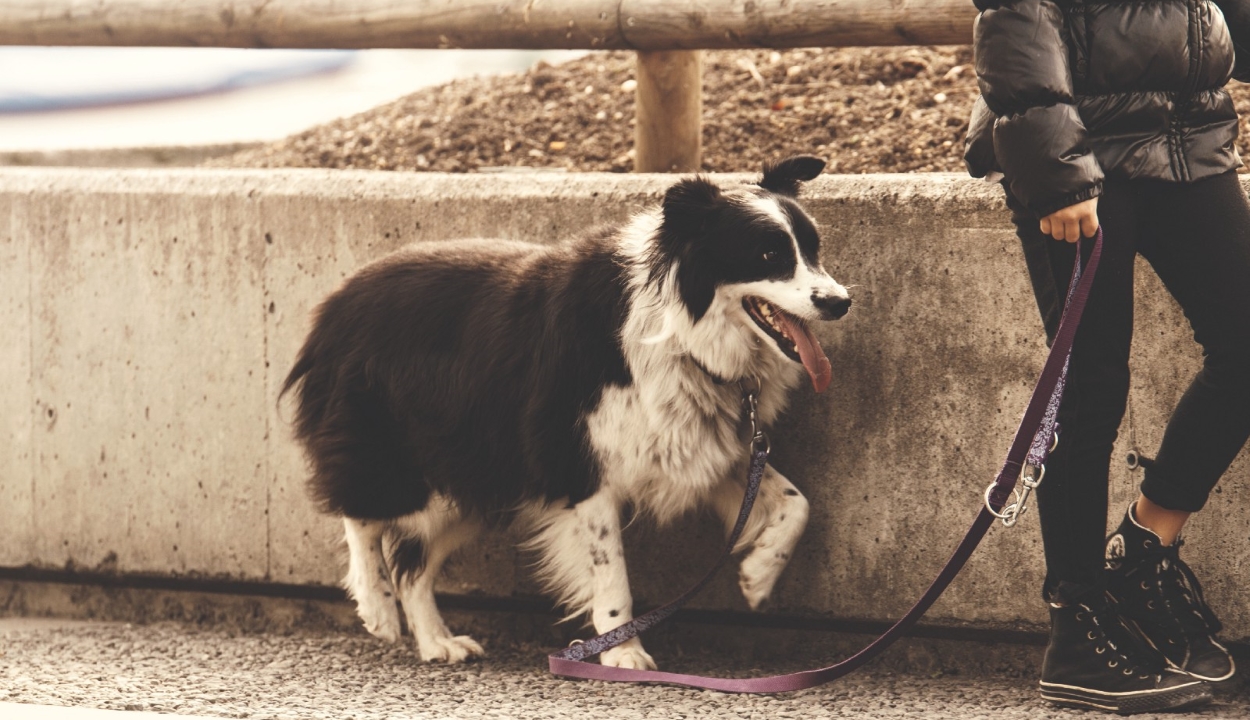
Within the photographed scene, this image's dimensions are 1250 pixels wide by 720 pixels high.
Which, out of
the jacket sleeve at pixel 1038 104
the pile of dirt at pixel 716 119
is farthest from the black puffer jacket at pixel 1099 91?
the pile of dirt at pixel 716 119

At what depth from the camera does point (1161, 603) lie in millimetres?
3467

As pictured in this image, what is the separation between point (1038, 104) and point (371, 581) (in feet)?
8.64

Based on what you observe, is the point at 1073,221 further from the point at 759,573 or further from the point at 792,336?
the point at 759,573

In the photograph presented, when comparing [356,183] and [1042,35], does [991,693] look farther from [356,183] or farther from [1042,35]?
[356,183]

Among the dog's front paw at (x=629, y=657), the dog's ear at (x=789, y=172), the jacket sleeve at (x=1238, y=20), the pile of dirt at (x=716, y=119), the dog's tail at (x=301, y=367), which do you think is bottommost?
the dog's front paw at (x=629, y=657)

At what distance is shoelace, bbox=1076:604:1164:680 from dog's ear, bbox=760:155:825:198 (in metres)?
1.46

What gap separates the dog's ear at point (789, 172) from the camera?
13.2 feet

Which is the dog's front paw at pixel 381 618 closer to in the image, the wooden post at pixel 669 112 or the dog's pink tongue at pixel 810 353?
the dog's pink tongue at pixel 810 353

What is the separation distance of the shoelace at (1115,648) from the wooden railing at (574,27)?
1.99m

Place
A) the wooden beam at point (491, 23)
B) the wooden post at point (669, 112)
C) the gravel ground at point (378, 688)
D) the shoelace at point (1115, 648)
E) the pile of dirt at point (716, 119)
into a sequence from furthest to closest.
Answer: the pile of dirt at point (716, 119) → the wooden post at point (669, 112) → the wooden beam at point (491, 23) → the gravel ground at point (378, 688) → the shoelace at point (1115, 648)

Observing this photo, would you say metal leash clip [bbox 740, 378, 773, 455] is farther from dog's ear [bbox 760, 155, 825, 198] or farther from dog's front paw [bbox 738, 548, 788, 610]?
dog's ear [bbox 760, 155, 825, 198]

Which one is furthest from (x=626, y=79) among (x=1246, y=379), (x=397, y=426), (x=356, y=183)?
(x=1246, y=379)

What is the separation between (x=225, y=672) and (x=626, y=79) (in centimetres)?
334

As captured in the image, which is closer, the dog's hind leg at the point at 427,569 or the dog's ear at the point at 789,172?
the dog's ear at the point at 789,172
